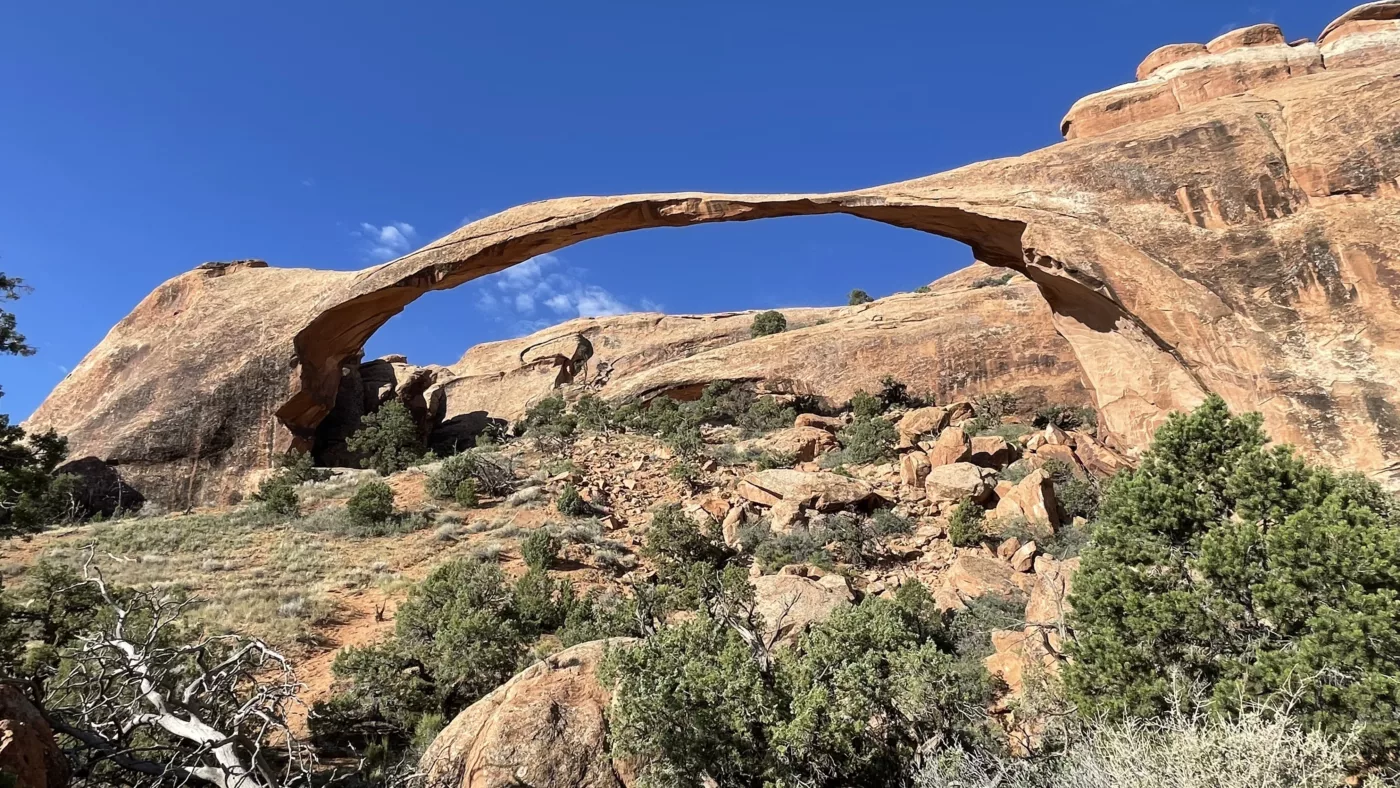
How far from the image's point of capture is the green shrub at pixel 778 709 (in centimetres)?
492

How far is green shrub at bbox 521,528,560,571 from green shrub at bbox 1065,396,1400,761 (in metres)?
8.50

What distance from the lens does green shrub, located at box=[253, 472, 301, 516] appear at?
15.2m

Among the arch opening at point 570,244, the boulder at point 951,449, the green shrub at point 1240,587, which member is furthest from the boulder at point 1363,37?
the green shrub at point 1240,587

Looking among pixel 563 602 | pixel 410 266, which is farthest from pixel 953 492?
pixel 410 266

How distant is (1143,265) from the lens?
10.4 metres

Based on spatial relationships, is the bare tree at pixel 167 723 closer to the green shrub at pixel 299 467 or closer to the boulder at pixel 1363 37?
the green shrub at pixel 299 467

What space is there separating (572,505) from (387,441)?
31.1ft

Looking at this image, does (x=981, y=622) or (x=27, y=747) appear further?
(x=981, y=622)

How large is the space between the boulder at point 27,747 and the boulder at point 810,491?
11.2m

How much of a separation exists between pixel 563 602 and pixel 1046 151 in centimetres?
1158

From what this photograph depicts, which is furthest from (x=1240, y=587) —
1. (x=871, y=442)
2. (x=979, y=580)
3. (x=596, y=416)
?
(x=596, y=416)

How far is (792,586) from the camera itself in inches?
383

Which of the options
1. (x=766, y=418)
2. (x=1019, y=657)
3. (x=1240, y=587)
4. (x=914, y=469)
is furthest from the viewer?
(x=766, y=418)

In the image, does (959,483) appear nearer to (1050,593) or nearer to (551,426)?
(1050,593)
